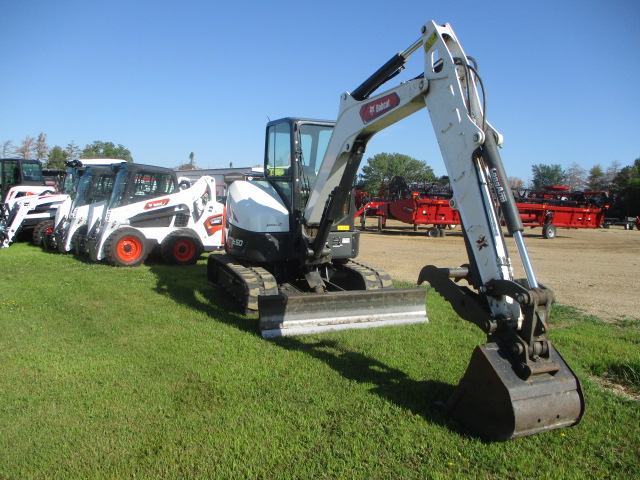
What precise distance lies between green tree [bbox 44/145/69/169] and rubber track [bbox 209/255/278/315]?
148 feet

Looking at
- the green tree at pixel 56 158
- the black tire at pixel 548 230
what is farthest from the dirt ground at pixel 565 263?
the green tree at pixel 56 158

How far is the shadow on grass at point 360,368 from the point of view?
13.8 feet

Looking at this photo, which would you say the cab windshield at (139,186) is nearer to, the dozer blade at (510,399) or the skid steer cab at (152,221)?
the skid steer cab at (152,221)

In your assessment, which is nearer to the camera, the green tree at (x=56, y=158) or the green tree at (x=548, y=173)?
the green tree at (x=56, y=158)

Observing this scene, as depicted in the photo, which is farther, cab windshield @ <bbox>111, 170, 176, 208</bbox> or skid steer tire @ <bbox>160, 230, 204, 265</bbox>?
skid steer tire @ <bbox>160, 230, 204, 265</bbox>

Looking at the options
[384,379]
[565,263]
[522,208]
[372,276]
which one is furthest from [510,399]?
[522,208]

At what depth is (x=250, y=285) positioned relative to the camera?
661 centimetres

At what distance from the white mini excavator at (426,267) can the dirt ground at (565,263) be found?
3.84 m

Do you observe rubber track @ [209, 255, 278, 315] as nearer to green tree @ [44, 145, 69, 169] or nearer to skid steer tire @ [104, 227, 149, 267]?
skid steer tire @ [104, 227, 149, 267]

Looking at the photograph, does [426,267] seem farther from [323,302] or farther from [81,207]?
[81,207]

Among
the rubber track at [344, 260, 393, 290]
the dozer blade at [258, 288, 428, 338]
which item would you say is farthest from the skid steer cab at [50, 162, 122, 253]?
the dozer blade at [258, 288, 428, 338]

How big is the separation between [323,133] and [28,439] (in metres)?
5.19

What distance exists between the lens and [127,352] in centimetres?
538

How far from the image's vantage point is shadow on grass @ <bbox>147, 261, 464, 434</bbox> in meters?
4.21
